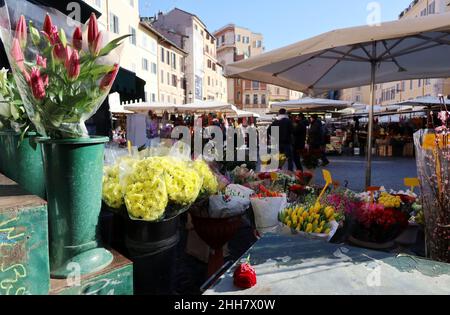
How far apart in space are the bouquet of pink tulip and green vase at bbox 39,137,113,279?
0.09 meters

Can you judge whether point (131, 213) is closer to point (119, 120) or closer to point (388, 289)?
point (388, 289)

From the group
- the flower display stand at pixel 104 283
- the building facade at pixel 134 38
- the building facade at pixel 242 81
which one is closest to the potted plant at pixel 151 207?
the flower display stand at pixel 104 283

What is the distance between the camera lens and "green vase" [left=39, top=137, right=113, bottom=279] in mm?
1592

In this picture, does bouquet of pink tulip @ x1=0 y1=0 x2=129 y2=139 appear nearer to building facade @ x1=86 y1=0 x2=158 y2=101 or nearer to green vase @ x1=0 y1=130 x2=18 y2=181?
green vase @ x1=0 y1=130 x2=18 y2=181

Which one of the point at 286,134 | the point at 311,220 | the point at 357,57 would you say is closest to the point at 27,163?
the point at 311,220

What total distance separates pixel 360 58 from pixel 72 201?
4.60 metres

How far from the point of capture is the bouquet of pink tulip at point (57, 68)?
146 centimetres

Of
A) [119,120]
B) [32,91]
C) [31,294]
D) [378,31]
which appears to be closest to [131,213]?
[31,294]

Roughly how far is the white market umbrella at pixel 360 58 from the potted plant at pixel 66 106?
2.04m

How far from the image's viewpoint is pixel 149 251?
6.73ft

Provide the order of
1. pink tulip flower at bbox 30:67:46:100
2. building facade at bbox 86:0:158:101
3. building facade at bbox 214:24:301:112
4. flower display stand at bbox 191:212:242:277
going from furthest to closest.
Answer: building facade at bbox 214:24:301:112, building facade at bbox 86:0:158:101, flower display stand at bbox 191:212:242:277, pink tulip flower at bbox 30:67:46:100

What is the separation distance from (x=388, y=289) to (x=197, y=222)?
5.61 ft

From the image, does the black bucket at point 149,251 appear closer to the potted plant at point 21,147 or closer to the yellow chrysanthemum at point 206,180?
the yellow chrysanthemum at point 206,180

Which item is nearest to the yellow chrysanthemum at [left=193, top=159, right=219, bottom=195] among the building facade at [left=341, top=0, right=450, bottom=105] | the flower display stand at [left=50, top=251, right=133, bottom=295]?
the flower display stand at [left=50, top=251, right=133, bottom=295]
